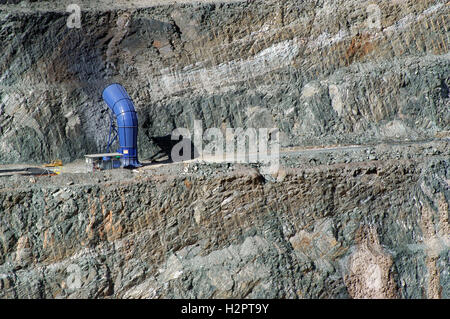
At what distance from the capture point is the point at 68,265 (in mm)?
A: 19188

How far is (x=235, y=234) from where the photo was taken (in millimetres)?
20125

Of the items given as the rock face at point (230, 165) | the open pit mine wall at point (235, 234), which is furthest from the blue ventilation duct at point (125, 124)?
the open pit mine wall at point (235, 234)

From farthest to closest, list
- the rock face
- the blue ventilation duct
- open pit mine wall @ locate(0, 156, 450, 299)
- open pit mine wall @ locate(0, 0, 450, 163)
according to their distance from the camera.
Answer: open pit mine wall @ locate(0, 0, 450, 163) < the blue ventilation duct < the rock face < open pit mine wall @ locate(0, 156, 450, 299)

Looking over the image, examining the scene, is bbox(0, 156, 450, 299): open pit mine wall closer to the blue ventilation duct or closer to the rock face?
the rock face

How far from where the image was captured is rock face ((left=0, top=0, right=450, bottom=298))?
19453mm

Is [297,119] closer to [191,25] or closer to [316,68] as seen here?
[316,68]

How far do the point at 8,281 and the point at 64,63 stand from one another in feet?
36.1

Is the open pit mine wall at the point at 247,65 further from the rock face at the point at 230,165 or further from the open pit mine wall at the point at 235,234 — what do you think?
the open pit mine wall at the point at 235,234

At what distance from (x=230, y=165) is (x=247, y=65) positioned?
775 centimetres

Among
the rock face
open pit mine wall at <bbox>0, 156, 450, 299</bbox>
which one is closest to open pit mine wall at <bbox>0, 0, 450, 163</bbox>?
the rock face

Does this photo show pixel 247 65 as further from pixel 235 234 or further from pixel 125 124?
pixel 235 234

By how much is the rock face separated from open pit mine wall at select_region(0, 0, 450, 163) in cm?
6

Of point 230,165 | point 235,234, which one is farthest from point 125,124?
Result: point 235,234

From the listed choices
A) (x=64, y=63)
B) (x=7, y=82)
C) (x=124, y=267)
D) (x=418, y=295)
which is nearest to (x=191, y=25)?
(x=64, y=63)
